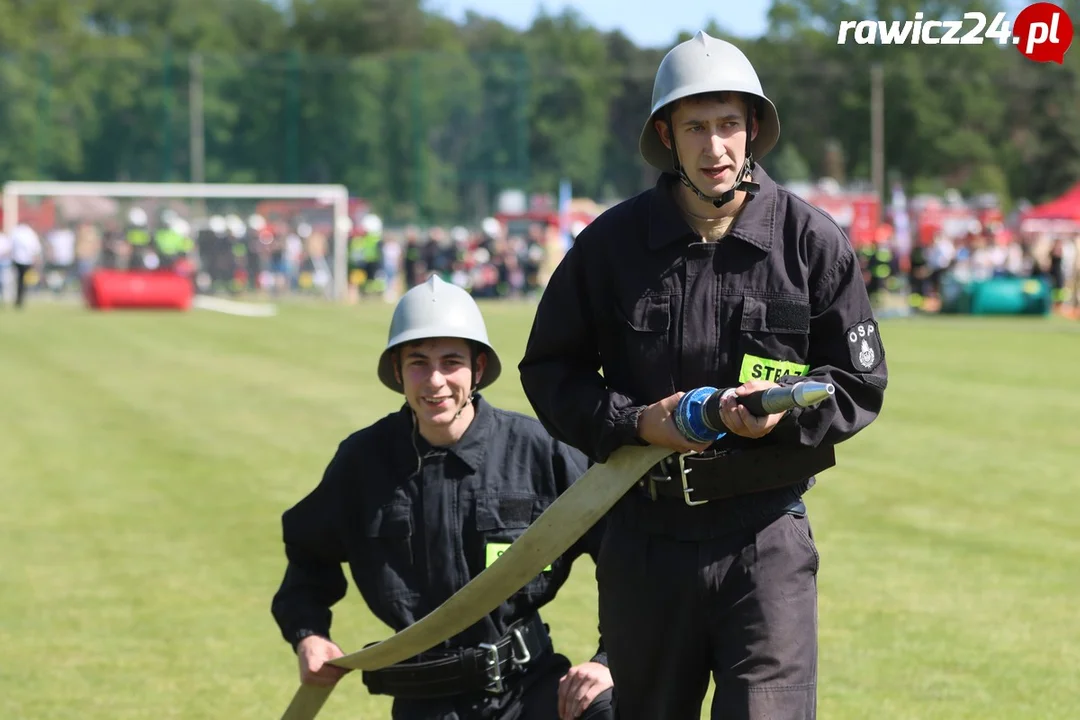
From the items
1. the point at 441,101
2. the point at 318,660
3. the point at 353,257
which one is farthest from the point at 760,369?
the point at 441,101

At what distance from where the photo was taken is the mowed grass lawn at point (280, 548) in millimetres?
6836

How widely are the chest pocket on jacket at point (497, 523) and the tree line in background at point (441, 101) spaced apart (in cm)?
724

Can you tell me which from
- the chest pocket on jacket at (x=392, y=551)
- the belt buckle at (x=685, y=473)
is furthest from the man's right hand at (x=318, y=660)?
the belt buckle at (x=685, y=473)

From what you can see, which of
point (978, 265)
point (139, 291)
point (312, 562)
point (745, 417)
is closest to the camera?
point (745, 417)

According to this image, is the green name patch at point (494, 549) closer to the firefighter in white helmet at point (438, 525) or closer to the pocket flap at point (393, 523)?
the firefighter in white helmet at point (438, 525)

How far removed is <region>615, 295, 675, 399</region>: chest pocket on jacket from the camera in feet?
11.8

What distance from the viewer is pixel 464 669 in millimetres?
4395

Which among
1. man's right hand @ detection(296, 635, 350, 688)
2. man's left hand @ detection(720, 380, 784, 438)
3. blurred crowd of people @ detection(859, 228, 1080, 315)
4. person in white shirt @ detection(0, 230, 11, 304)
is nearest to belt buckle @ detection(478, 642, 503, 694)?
man's right hand @ detection(296, 635, 350, 688)

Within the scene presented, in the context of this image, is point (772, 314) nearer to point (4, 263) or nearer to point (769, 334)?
point (769, 334)

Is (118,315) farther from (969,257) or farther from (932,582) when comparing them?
(932,582)

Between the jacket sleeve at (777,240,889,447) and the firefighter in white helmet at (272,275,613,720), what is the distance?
39.7 inches

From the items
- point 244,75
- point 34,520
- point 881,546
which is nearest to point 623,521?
point 881,546

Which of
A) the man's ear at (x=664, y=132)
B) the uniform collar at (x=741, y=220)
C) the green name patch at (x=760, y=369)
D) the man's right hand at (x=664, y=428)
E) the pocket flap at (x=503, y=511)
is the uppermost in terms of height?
the man's ear at (x=664, y=132)

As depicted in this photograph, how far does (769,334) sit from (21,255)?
35.9 metres
